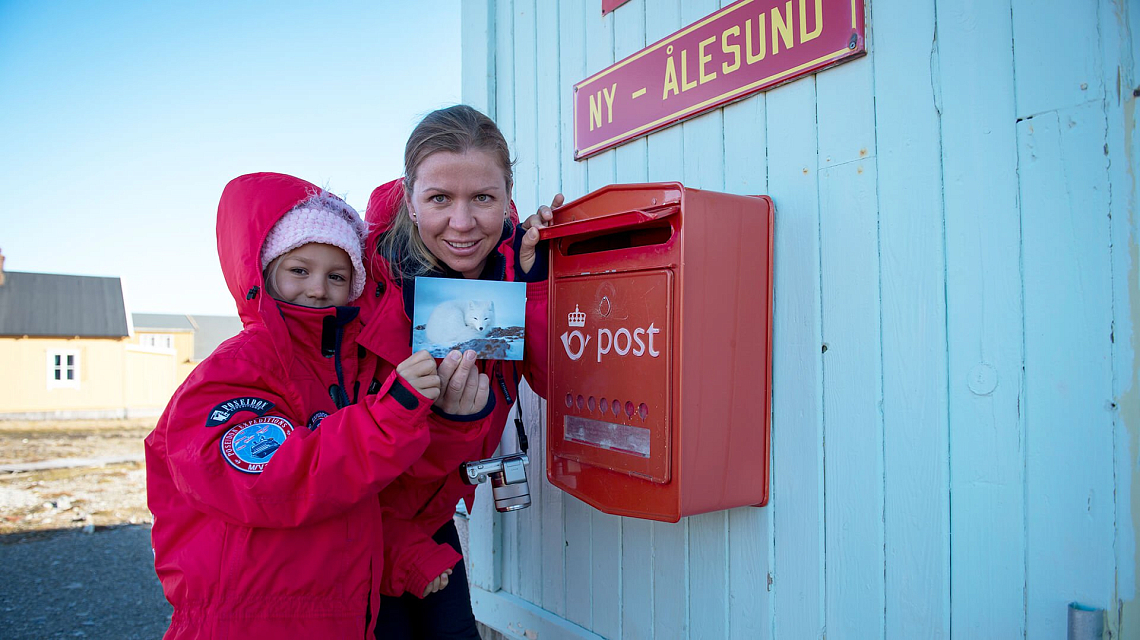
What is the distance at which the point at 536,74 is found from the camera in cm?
251

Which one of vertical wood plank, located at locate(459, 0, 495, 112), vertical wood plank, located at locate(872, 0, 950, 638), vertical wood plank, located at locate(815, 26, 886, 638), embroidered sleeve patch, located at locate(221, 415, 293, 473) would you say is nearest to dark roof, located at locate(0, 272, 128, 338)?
vertical wood plank, located at locate(459, 0, 495, 112)

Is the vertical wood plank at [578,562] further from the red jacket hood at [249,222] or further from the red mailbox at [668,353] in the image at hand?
the red jacket hood at [249,222]

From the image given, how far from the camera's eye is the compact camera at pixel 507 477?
1.73m

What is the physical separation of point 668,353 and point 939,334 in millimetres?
533

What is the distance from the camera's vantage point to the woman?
161 cm

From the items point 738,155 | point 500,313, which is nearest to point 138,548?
point 500,313

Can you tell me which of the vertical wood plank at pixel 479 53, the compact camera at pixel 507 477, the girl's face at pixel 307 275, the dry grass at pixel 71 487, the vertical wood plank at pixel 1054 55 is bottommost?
the dry grass at pixel 71 487

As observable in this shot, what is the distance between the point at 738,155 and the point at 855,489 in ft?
2.85

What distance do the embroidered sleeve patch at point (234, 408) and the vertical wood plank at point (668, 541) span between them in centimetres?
112

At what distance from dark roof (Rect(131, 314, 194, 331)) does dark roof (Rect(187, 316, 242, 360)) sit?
0.81m

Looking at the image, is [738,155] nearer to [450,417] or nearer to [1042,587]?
[450,417]

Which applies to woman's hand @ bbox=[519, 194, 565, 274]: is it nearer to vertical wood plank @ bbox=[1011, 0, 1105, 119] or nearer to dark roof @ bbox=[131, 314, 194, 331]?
vertical wood plank @ bbox=[1011, 0, 1105, 119]

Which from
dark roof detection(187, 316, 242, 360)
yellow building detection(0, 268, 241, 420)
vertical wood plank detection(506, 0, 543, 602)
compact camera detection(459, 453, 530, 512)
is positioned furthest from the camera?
dark roof detection(187, 316, 242, 360)

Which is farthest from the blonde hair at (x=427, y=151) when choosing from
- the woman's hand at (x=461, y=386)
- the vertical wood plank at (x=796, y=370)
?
the vertical wood plank at (x=796, y=370)
